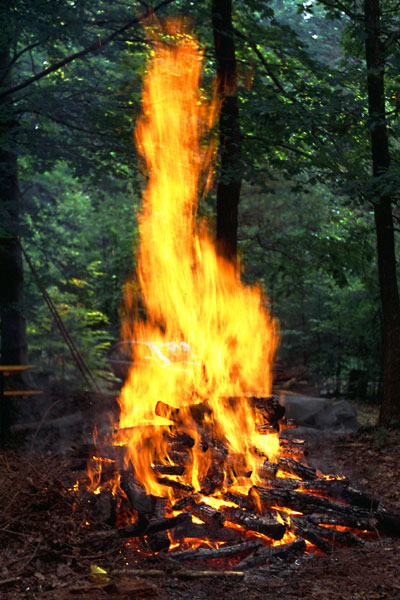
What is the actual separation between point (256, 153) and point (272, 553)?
9.13 meters

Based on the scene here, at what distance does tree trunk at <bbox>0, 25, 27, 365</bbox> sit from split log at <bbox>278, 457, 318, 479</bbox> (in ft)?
25.6

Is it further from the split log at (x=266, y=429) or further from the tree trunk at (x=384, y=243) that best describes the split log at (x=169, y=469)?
the tree trunk at (x=384, y=243)

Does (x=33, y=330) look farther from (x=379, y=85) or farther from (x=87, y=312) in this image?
(x=379, y=85)

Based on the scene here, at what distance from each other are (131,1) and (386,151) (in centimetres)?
945

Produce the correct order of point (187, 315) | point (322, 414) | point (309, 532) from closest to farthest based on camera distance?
point (309, 532), point (187, 315), point (322, 414)

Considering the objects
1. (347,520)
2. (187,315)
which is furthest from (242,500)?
(187,315)

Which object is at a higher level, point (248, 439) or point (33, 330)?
point (33, 330)

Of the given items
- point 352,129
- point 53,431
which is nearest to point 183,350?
point 53,431

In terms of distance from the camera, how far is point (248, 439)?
7.77m

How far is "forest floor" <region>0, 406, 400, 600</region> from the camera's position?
4680 mm

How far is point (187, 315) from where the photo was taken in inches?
451

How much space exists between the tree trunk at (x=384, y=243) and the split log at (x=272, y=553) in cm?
547

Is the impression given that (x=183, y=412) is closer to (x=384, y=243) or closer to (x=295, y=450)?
(x=295, y=450)

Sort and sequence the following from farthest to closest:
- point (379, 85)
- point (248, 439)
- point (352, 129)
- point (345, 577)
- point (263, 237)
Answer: point (263, 237)
point (352, 129)
point (379, 85)
point (248, 439)
point (345, 577)
